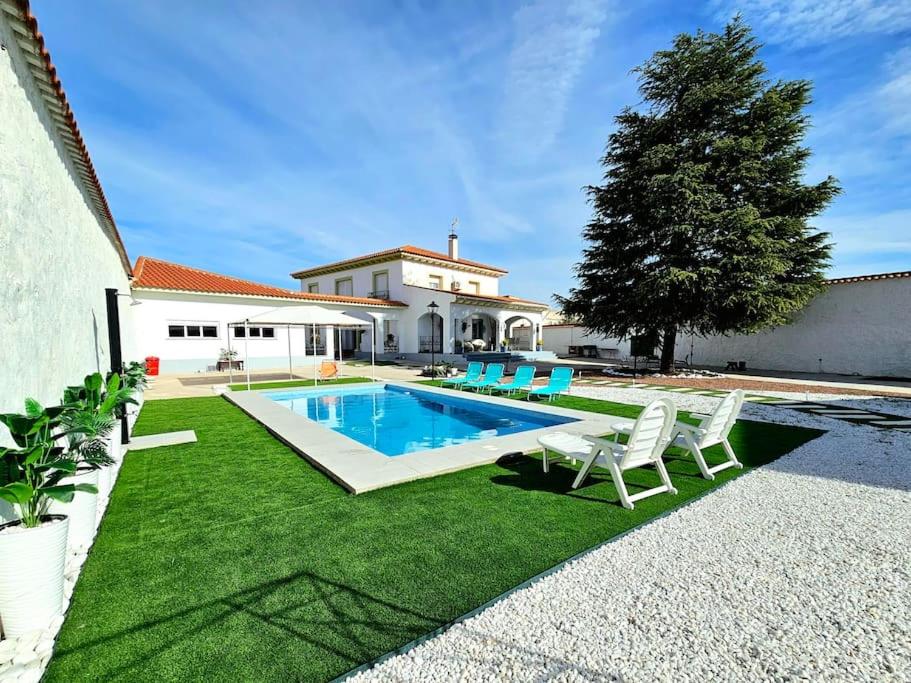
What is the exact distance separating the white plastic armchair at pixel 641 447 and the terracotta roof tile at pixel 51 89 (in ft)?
21.2

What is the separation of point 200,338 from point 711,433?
20440 millimetres

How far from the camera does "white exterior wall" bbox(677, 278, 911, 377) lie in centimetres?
1755

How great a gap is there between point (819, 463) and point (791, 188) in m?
17.6

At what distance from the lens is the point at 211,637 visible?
2.38 metres

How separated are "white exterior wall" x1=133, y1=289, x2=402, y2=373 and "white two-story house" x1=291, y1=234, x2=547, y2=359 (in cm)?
655

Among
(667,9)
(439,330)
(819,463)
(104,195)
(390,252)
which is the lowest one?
(819,463)

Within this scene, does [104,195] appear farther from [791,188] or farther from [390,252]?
[791,188]

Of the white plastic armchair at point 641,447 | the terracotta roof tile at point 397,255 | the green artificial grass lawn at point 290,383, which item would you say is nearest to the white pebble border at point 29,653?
the white plastic armchair at point 641,447

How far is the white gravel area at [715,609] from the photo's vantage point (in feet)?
7.15

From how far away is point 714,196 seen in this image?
659 inches

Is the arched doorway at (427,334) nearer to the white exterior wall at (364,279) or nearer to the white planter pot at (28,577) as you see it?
the white exterior wall at (364,279)

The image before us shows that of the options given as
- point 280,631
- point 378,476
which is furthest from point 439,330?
point 280,631

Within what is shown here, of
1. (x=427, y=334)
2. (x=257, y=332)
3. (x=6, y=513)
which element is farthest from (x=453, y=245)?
(x=6, y=513)

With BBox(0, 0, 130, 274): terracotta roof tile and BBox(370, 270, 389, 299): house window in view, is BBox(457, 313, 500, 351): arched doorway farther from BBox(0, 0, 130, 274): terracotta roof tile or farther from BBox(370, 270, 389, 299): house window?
BBox(0, 0, 130, 274): terracotta roof tile
